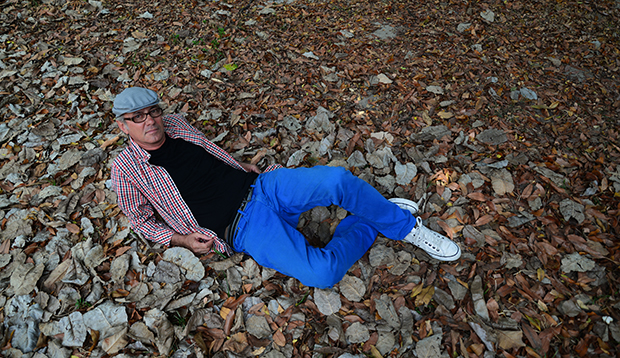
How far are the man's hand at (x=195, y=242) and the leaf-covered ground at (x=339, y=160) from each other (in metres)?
0.15

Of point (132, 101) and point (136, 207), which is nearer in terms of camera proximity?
point (132, 101)

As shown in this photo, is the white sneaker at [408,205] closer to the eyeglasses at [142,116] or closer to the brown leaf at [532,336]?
the brown leaf at [532,336]

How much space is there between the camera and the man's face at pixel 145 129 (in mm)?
3081

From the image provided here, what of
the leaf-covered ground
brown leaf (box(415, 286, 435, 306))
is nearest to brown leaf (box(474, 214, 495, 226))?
the leaf-covered ground

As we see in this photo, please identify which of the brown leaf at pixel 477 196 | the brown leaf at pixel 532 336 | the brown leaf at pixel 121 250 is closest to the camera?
the brown leaf at pixel 532 336

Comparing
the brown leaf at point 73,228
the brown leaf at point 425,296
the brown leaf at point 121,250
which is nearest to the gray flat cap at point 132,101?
the brown leaf at point 121,250

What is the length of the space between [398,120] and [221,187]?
2677mm

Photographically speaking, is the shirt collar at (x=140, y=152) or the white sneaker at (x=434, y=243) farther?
the white sneaker at (x=434, y=243)

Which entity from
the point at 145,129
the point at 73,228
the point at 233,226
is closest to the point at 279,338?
the point at 233,226

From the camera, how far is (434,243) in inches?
132

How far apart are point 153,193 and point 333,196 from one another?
1802 millimetres

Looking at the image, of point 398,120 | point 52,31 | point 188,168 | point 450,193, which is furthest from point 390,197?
point 52,31

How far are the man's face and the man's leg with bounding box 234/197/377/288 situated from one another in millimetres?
1109

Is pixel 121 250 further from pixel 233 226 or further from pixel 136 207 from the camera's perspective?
pixel 233 226
